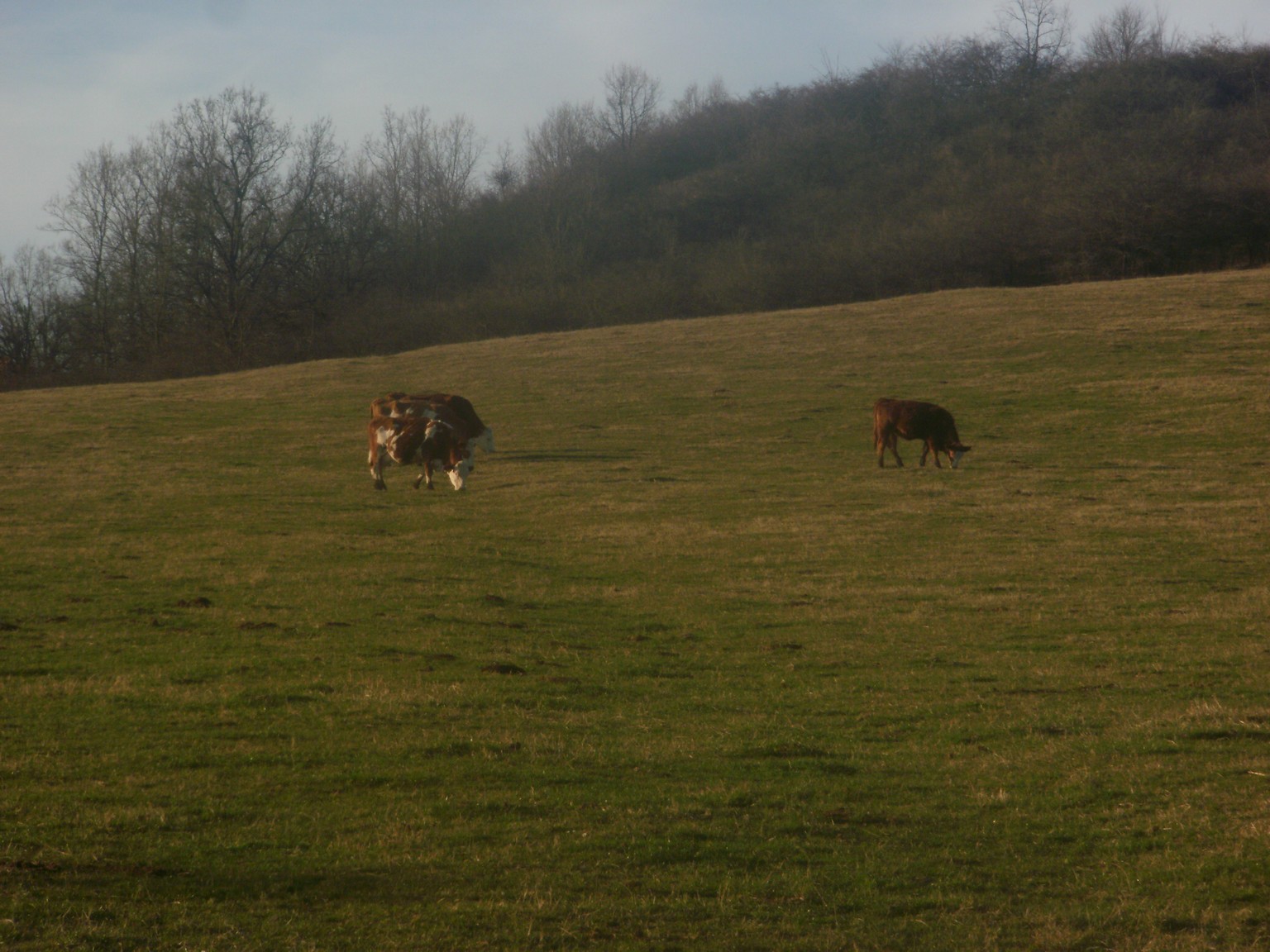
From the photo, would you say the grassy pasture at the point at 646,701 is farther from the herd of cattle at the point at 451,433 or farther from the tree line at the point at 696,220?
the tree line at the point at 696,220

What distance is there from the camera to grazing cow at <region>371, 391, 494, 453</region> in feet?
82.3

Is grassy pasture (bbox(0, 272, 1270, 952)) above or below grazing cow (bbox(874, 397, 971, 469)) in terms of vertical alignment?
below

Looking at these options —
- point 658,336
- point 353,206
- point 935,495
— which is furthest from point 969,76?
point 935,495

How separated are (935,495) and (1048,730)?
12.7m

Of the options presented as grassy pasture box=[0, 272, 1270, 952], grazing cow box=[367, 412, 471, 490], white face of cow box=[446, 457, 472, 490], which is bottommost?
grassy pasture box=[0, 272, 1270, 952]

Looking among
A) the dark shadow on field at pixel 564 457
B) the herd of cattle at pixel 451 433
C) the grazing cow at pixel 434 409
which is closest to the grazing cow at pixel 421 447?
the herd of cattle at pixel 451 433

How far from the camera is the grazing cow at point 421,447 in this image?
73.2 ft

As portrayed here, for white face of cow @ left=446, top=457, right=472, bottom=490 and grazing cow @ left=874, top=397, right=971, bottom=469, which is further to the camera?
grazing cow @ left=874, top=397, right=971, bottom=469

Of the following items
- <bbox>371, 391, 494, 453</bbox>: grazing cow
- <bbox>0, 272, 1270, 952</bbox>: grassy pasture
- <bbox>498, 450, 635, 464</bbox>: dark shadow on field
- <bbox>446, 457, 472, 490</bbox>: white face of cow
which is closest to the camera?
<bbox>0, 272, 1270, 952</bbox>: grassy pasture

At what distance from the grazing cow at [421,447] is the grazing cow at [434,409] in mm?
1709

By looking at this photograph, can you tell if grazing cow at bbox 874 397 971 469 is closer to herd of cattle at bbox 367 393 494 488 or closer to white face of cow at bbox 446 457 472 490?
white face of cow at bbox 446 457 472 490

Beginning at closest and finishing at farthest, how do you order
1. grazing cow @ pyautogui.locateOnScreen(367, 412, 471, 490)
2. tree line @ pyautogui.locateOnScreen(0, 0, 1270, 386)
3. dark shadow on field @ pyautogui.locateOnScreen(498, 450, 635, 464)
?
1. grazing cow @ pyautogui.locateOnScreen(367, 412, 471, 490)
2. dark shadow on field @ pyautogui.locateOnScreen(498, 450, 635, 464)
3. tree line @ pyautogui.locateOnScreen(0, 0, 1270, 386)

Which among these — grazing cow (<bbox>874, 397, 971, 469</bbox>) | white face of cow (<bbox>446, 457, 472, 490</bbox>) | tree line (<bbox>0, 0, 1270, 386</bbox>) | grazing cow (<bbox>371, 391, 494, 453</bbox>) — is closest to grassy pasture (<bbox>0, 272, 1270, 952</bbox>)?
white face of cow (<bbox>446, 457, 472, 490</bbox>)

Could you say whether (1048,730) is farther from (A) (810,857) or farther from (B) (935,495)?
(B) (935,495)
